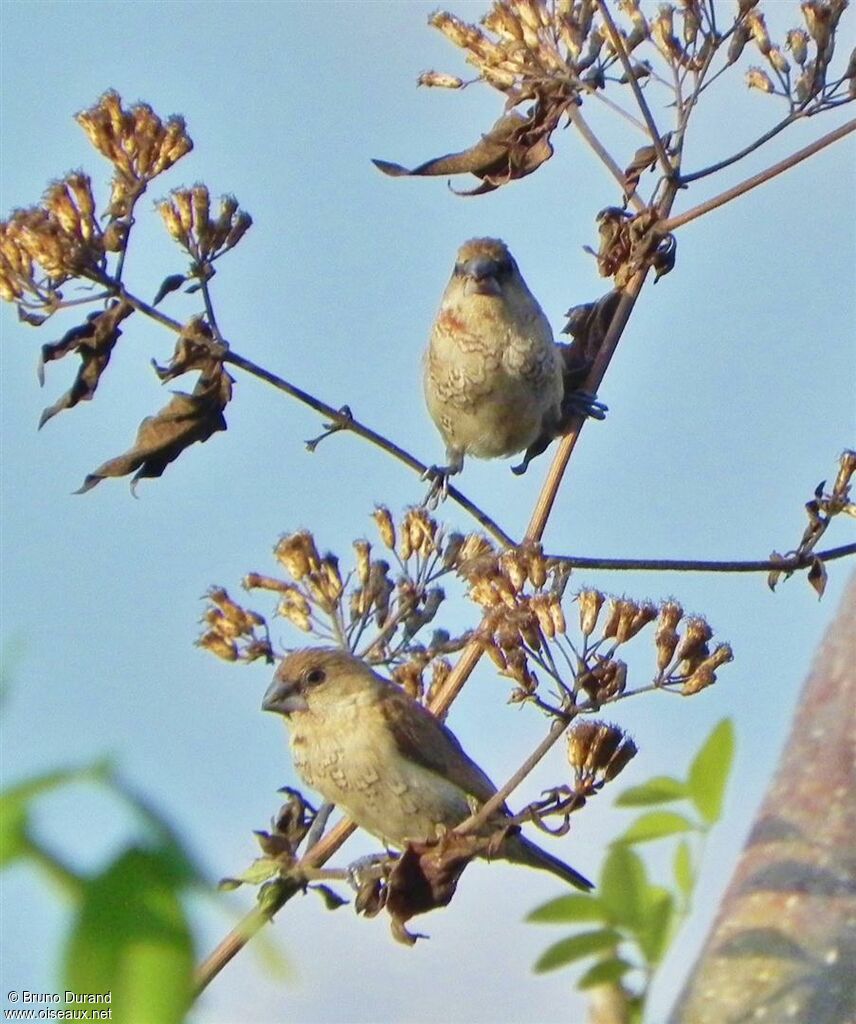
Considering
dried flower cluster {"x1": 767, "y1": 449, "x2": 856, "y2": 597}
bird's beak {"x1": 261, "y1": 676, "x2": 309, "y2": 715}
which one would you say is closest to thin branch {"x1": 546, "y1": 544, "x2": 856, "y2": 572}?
dried flower cluster {"x1": 767, "y1": 449, "x2": 856, "y2": 597}

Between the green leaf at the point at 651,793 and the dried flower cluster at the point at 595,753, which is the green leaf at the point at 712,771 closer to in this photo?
the green leaf at the point at 651,793

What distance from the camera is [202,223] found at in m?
3.74

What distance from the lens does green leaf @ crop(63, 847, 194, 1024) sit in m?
0.54

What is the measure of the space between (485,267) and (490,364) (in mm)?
382

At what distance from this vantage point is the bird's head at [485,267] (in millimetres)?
6059

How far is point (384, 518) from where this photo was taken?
414 cm

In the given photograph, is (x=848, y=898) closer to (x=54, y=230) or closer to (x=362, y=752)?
(x=54, y=230)

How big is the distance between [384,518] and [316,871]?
52.7 inches

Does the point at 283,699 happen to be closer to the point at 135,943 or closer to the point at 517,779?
the point at 517,779

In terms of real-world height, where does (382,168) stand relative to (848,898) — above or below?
above

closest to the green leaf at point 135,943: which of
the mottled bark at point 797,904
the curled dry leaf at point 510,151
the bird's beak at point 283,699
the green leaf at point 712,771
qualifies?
the green leaf at point 712,771

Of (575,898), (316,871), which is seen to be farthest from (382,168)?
(575,898)

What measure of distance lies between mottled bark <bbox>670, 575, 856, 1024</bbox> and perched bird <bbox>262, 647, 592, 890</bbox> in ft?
9.94

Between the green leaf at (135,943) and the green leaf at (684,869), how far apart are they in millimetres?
601
